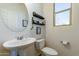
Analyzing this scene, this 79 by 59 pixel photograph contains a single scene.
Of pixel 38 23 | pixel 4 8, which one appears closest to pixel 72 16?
pixel 38 23

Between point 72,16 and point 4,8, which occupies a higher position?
point 4,8

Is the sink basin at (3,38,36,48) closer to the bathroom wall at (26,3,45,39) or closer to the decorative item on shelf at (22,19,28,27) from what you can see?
the bathroom wall at (26,3,45,39)

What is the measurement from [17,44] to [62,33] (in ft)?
1.91

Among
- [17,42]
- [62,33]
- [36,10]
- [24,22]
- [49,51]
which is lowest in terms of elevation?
[49,51]

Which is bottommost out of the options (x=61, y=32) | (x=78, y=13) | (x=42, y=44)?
(x=42, y=44)

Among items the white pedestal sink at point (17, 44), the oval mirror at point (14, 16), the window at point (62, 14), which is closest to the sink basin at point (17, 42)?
the white pedestal sink at point (17, 44)

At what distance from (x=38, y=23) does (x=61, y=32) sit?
31 centimetres

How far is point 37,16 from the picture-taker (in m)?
1.72

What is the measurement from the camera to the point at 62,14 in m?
1.70

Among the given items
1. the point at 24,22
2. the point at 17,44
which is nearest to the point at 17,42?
the point at 17,44

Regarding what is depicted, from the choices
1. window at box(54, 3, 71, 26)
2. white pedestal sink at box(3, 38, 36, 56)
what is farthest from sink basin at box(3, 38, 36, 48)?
window at box(54, 3, 71, 26)

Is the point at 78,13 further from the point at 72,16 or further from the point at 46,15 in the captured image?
the point at 46,15

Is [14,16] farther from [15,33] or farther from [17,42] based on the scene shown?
[17,42]

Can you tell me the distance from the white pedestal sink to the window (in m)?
0.39
